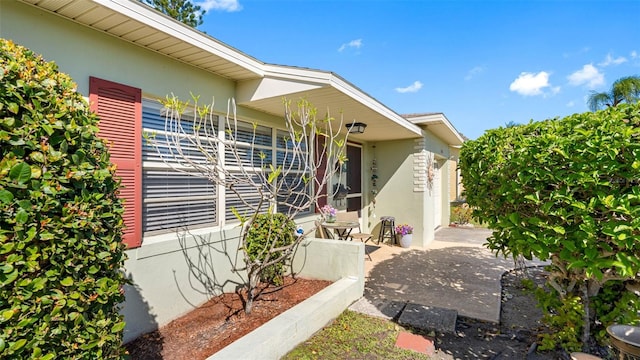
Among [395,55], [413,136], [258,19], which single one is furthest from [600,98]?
[258,19]

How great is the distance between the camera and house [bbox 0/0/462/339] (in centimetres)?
280

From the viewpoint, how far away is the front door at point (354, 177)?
8.22 m

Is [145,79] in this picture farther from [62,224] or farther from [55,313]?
[55,313]

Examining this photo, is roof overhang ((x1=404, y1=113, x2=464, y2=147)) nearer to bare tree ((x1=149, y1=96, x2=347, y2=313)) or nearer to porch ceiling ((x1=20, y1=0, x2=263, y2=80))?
bare tree ((x1=149, y1=96, x2=347, y2=313))

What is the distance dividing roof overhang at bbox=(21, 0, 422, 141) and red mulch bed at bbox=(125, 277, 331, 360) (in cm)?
273

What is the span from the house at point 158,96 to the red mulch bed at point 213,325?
0.57ft

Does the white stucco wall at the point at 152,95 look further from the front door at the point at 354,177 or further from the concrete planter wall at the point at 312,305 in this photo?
the front door at the point at 354,177

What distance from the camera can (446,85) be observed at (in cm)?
1313

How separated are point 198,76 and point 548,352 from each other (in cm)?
495

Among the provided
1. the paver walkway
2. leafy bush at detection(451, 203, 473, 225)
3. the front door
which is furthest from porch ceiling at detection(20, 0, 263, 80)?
leafy bush at detection(451, 203, 473, 225)

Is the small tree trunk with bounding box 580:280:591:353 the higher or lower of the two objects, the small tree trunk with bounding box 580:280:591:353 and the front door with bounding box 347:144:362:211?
the lower

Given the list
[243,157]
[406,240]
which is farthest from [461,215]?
[243,157]

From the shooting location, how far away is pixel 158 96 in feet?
11.8

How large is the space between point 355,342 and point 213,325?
158 centimetres
